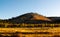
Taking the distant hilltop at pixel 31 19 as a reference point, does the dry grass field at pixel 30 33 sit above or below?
below

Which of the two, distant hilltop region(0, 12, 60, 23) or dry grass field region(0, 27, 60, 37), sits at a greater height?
distant hilltop region(0, 12, 60, 23)

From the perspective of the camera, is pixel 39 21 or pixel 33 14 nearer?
pixel 39 21

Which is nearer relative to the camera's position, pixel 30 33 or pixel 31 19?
pixel 30 33

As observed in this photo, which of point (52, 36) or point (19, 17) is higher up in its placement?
point (19, 17)

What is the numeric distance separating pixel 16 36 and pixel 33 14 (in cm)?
2515

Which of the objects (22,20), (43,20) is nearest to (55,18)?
(43,20)

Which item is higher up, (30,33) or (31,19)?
(31,19)

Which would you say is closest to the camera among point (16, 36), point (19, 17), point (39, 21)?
point (16, 36)

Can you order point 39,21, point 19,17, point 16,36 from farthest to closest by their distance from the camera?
1. point 19,17
2. point 39,21
3. point 16,36

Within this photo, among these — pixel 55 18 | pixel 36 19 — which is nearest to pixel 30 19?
pixel 36 19

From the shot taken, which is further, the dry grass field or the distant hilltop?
the distant hilltop

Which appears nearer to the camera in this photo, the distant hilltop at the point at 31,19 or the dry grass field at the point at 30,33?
the dry grass field at the point at 30,33

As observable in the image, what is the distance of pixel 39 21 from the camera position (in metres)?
37.1

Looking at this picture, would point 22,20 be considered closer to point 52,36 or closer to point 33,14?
point 33,14
